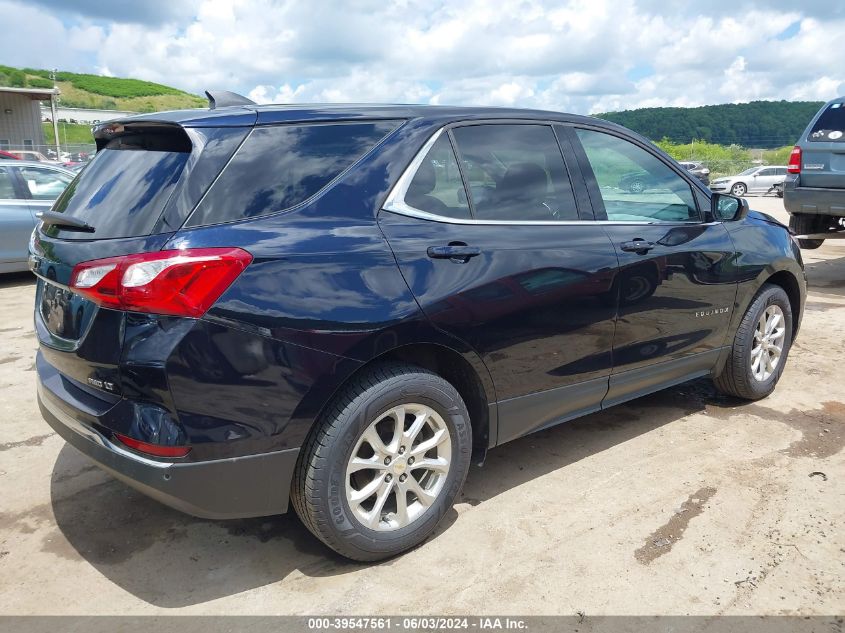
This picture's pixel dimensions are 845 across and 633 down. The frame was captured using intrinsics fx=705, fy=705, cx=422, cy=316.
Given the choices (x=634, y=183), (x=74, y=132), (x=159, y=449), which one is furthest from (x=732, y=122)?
(x=159, y=449)

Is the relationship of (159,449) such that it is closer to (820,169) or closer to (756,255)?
(756,255)

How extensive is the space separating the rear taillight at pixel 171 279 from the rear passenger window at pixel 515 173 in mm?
1192

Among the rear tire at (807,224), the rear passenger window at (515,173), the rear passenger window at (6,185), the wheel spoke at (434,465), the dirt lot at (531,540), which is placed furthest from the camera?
the rear tire at (807,224)

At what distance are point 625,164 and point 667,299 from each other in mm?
778

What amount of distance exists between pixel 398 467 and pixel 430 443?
172mm

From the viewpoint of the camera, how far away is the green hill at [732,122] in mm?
77625

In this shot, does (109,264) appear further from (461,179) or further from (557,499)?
(557,499)

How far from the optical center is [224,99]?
119 inches

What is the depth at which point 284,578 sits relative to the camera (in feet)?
9.05

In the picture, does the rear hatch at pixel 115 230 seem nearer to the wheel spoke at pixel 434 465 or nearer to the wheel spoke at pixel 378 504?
the wheel spoke at pixel 378 504

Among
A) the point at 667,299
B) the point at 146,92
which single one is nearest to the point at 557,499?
the point at 667,299

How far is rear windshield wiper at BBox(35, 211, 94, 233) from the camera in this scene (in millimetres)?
2641

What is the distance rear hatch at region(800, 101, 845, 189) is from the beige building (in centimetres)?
3999

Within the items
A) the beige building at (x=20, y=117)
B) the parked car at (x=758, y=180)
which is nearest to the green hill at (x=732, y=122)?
the parked car at (x=758, y=180)
